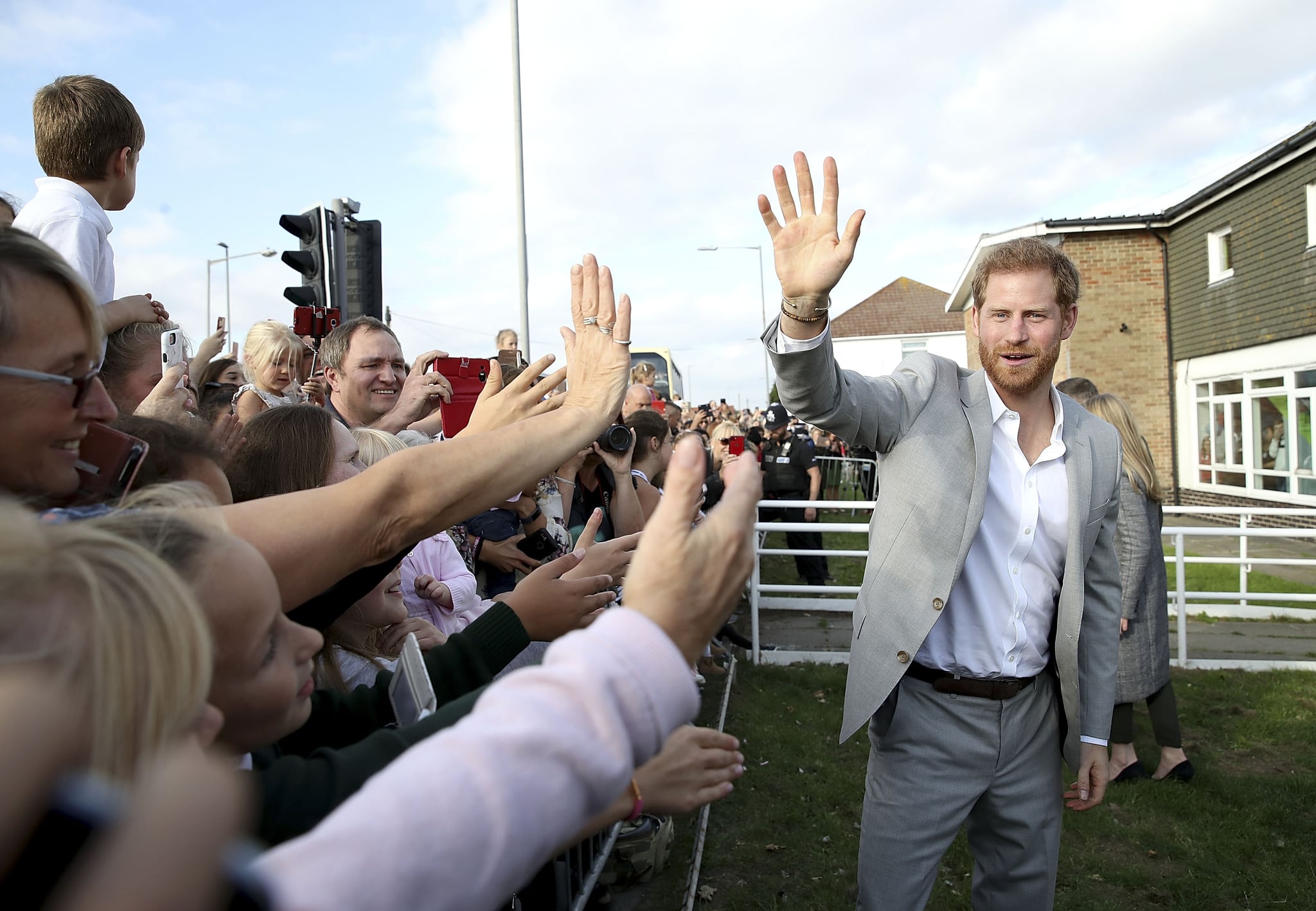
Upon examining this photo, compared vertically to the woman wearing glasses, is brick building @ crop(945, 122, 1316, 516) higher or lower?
higher

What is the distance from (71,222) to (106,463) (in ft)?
5.93

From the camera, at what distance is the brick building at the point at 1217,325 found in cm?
1455

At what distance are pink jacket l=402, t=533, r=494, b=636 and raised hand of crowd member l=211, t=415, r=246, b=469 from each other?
0.70 m

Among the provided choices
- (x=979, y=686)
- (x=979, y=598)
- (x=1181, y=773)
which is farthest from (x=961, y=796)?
(x=1181, y=773)

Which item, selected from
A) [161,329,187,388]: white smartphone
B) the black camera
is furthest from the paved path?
[161,329,187,388]: white smartphone

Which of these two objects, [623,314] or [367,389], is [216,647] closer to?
[623,314]

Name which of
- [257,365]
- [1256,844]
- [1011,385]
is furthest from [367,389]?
[1256,844]

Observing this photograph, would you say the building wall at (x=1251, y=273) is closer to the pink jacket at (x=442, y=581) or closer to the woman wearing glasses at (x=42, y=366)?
the pink jacket at (x=442, y=581)

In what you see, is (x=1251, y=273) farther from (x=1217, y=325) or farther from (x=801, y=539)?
(x=801, y=539)

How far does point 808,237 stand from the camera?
2438 mm

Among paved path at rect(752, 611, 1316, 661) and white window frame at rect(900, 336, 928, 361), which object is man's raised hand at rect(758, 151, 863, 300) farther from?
white window frame at rect(900, 336, 928, 361)

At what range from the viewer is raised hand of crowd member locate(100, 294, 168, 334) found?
2855mm

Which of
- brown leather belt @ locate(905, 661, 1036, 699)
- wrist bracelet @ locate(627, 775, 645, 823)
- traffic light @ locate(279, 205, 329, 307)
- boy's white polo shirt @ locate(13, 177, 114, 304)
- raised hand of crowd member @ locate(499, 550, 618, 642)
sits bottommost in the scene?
brown leather belt @ locate(905, 661, 1036, 699)

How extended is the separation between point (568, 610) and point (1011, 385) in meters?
1.78
